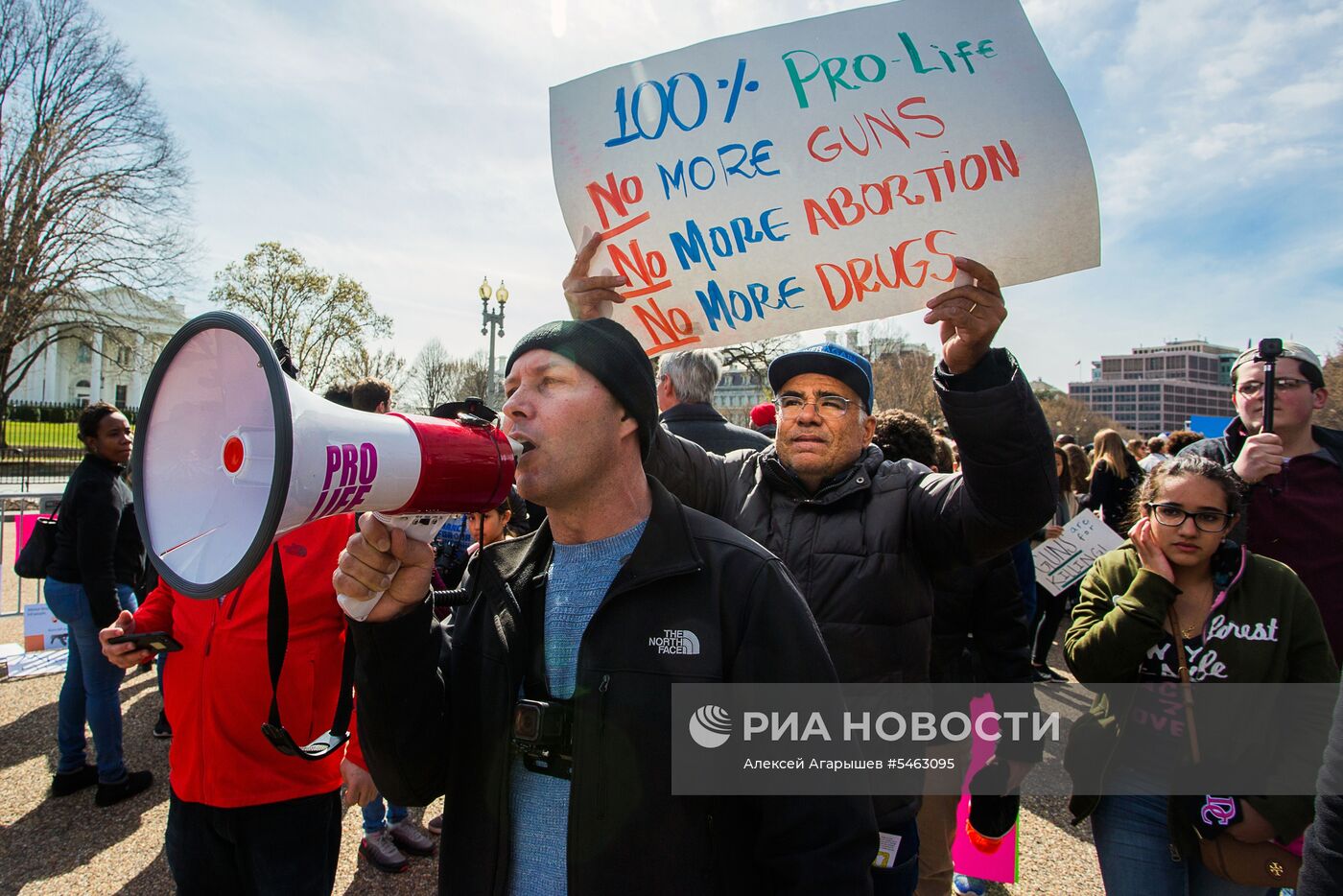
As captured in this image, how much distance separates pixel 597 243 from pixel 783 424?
0.79m

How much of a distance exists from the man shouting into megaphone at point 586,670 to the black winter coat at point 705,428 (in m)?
2.03

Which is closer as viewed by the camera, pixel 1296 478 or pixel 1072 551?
pixel 1296 478

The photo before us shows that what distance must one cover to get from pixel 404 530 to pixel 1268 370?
3.05m

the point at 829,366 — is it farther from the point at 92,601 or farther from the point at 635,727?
the point at 92,601

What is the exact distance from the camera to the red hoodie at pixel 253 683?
2.29 metres

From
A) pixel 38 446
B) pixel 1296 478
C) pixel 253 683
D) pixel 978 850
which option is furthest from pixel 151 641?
pixel 38 446

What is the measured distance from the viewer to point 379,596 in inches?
56.3

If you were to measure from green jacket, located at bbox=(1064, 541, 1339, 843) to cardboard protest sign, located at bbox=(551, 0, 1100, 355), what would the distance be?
1.16 m

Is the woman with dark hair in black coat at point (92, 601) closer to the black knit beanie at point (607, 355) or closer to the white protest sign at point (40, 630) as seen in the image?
the white protest sign at point (40, 630)

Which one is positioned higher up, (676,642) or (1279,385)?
(1279,385)

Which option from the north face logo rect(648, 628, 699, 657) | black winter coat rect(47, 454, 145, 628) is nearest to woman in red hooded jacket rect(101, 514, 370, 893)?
the north face logo rect(648, 628, 699, 657)

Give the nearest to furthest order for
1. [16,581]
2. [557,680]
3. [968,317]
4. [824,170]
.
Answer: [557,680]
[968,317]
[824,170]
[16,581]

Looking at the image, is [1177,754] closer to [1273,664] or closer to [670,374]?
[1273,664]

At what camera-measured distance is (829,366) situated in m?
2.31
